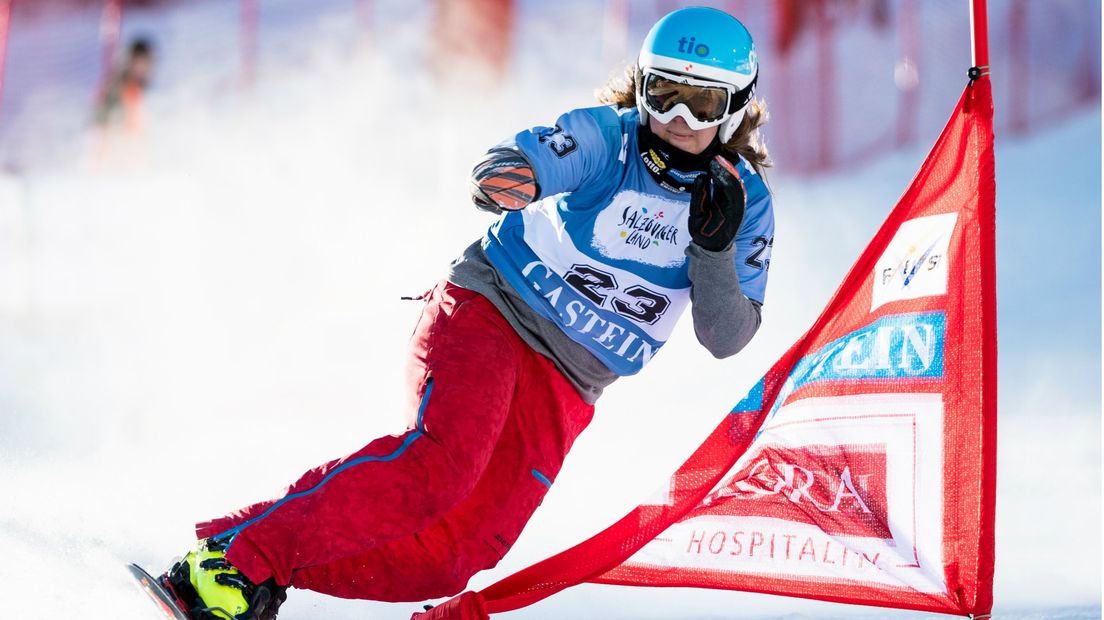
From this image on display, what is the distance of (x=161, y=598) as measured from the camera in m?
2.77

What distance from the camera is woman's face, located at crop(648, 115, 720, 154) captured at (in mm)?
3094

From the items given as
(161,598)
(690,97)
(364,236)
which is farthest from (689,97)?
(364,236)

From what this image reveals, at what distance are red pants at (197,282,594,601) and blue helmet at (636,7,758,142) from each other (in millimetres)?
719

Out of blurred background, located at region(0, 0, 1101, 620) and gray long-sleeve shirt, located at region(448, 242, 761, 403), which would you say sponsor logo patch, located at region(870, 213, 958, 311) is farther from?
blurred background, located at region(0, 0, 1101, 620)

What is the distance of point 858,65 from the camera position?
893cm

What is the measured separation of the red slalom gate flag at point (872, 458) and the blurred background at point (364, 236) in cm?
50

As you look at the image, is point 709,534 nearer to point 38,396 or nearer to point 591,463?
point 591,463

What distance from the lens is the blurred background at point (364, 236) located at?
14.7 ft

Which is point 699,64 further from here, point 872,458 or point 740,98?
point 872,458

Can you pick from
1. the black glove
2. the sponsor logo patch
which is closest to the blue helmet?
the black glove

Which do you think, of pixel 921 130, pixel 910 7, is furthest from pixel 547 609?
pixel 910 7

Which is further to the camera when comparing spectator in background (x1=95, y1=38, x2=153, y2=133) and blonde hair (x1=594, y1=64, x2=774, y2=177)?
spectator in background (x1=95, y1=38, x2=153, y2=133)

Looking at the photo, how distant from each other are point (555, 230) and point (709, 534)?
93cm

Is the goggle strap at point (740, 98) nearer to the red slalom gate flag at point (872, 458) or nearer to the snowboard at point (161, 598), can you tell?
the red slalom gate flag at point (872, 458)
